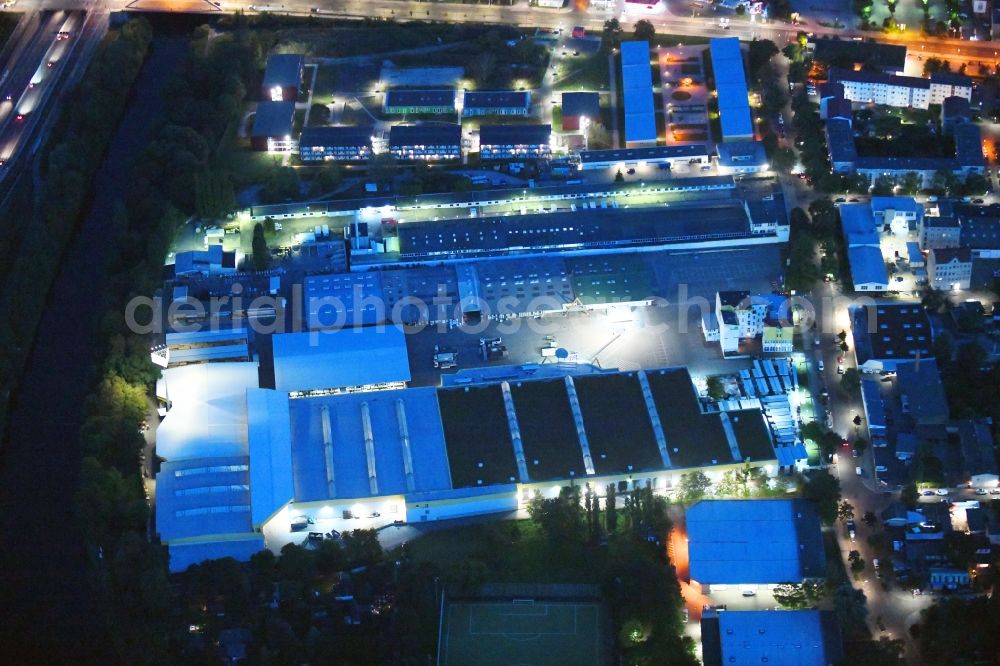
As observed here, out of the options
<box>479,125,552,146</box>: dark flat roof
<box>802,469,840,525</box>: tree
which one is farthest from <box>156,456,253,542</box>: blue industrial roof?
<box>479,125,552,146</box>: dark flat roof

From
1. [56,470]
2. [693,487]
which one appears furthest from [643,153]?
[56,470]

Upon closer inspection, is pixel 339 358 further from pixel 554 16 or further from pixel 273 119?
pixel 554 16

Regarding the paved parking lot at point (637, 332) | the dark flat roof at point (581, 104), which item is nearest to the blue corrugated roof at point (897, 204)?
the paved parking lot at point (637, 332)

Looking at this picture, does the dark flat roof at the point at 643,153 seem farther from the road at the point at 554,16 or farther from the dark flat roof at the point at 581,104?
the road at the point at 554,16

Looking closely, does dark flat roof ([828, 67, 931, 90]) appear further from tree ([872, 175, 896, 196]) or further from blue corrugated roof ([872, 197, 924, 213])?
blue corrugated roof ([872, 197, 924, 213])

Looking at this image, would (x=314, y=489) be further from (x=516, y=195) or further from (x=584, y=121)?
(x=584, y=121)
